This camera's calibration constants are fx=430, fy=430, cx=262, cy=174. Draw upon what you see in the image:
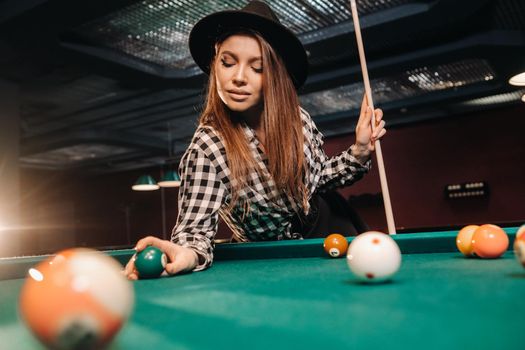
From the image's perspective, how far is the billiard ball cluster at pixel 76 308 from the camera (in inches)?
24.1

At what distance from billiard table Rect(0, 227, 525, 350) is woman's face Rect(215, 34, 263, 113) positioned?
0.89m

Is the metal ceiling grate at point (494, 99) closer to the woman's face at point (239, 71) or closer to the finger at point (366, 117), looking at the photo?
the finger at point (366, 117)

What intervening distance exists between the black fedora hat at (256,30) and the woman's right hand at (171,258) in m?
1.11

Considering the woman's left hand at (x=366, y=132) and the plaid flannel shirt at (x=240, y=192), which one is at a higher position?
the woman's left hand at (x=366, y=132)

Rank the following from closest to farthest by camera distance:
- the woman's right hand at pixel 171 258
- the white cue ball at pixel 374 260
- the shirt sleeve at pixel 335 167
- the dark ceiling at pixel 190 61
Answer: the white cue ball at pixel 374 260, the woman's right hand at pixel 171 258, the shirt sleeve at pixel 335 167, the dark ceiling at pixel 190 61

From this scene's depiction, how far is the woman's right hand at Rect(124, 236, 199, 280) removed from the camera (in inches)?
59.7

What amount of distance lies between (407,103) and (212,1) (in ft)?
16.7

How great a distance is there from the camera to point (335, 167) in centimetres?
254

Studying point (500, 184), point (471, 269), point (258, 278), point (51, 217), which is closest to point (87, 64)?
point (258, 278)

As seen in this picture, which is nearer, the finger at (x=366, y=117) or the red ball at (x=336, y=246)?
the red ball at (x=336, y=246)

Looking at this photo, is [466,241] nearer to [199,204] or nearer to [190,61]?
[199,204]

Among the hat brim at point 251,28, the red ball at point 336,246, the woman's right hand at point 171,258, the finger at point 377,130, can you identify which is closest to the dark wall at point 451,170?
the finger at point 377,130

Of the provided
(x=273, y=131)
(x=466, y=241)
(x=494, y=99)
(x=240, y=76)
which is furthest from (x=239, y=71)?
(x=494, y=99)

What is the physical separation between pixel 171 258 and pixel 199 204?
12.9 inches
